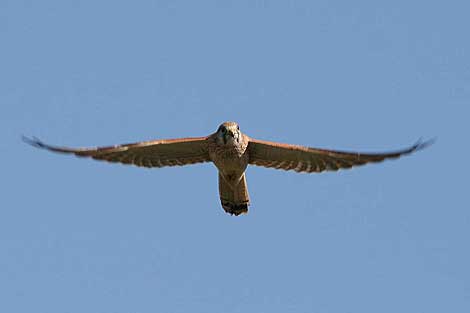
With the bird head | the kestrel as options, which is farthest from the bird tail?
the bird head

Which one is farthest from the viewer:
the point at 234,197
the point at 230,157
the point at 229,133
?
the point at 234,197

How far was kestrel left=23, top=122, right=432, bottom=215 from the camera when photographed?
858 inches

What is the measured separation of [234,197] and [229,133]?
5.63 ft

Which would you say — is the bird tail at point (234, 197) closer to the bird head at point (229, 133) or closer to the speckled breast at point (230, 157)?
the speckled breast at point (230, 157)

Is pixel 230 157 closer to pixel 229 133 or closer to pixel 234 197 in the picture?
pixel 229 133

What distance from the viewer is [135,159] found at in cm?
2270

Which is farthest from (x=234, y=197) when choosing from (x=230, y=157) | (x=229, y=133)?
(x=229, y=133)

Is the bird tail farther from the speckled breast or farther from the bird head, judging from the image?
the bird head

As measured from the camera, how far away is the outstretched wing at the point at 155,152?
22000 millimetres

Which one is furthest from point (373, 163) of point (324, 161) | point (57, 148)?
point (57, 148)

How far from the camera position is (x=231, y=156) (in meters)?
21.9

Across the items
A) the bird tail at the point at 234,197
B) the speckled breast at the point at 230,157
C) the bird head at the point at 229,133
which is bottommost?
the bird tail at the point at 234,197

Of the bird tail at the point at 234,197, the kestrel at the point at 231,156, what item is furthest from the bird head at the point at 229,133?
the bird tail at the point at 234,197

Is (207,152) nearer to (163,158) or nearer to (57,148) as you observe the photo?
(163,158)
